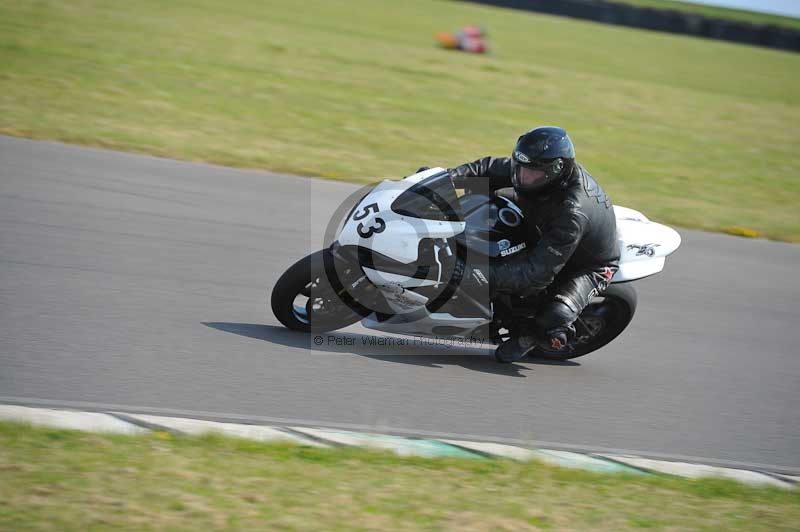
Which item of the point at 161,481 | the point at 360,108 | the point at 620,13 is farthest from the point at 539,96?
the point at 620,13

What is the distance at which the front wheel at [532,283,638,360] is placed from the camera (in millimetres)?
5695

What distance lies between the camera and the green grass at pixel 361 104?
1036cm

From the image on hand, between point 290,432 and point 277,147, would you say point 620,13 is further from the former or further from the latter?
point 290,432

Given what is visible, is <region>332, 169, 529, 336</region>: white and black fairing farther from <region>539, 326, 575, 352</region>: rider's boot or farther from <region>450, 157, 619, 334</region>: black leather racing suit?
<region>539, 326, 575, 352</region>: rider's boot

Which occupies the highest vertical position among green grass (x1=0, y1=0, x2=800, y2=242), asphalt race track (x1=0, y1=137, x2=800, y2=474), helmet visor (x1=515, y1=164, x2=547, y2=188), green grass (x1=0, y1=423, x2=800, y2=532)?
green grass (x1=0, y1=0, x2=800, y2=242)

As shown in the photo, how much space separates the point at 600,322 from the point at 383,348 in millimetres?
1479

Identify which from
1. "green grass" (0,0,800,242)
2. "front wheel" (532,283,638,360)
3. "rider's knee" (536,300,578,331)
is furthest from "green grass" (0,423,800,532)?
"green grass" (0,0,800,242)

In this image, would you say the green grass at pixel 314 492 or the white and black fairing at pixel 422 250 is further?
the white and black fairing at pixel 422 250

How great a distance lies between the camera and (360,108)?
43.1 ft

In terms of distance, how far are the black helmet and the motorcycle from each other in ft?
0.92

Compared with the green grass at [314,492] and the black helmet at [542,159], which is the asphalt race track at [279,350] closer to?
the green grass at [314,492]

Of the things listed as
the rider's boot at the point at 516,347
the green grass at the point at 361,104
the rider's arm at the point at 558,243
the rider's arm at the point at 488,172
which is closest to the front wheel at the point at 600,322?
the rider's boot at the point at 516,347

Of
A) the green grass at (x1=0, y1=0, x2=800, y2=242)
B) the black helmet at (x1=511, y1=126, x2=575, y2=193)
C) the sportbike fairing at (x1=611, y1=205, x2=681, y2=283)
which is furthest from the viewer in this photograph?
the green grass at (x1=0, y1=0, x2=800, y2=242)

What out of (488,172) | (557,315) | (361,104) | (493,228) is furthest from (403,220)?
(361,104)
